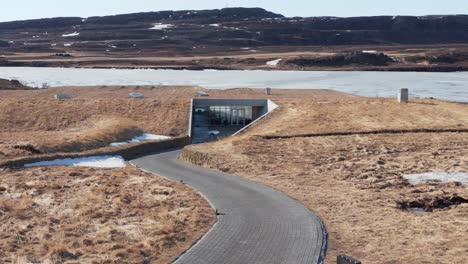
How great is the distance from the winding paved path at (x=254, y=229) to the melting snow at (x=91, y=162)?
30.7 feet

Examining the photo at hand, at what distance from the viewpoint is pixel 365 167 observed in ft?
104

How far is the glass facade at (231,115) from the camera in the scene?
56.3 meters

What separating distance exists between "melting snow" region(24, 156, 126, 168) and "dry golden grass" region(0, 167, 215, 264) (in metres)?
3.93

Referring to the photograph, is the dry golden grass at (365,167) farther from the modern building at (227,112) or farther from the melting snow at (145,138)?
the melting snow at (145,138)

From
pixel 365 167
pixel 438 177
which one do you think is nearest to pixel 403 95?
pixel 365 167

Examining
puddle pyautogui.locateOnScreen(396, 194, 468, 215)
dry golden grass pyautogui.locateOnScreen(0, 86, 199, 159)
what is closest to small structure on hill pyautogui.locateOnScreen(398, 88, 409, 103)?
dry golden grass pyautogui.locateOnScreen(0, 86, 199, 159)

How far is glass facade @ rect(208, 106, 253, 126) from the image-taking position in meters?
56.3

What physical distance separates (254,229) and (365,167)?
44.6 feet

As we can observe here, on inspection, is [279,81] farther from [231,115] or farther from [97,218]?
[97,218]

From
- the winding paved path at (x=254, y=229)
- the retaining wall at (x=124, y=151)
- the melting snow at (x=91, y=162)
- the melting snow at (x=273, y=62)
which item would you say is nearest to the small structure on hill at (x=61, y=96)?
the retaining wall at (x=124, y=151)

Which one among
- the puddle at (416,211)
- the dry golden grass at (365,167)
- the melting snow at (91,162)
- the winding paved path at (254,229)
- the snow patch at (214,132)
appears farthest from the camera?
the snow patch at (214,132)

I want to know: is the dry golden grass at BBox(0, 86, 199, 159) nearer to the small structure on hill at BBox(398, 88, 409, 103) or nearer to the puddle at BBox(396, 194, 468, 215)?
the small structure on hill at BBox(398, 88, 409, 103)

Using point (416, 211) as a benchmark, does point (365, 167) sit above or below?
below

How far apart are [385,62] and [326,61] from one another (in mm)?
13060
